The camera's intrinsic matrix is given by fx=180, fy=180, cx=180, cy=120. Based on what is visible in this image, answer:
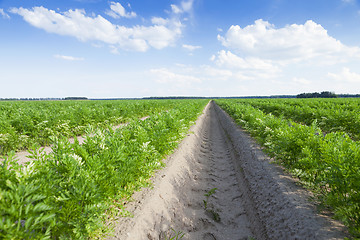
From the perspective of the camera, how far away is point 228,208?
4785 millimetres

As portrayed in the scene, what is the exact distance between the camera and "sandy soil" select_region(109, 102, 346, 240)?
3.20 m

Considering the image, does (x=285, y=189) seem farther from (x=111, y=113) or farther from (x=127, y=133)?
(x=111, y=113)

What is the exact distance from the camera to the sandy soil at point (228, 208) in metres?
3.20

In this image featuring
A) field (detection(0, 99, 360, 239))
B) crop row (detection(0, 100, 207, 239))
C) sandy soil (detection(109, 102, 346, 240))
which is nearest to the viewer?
crop row (detection(0, 100, 207, 239))

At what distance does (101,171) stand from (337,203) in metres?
3.91

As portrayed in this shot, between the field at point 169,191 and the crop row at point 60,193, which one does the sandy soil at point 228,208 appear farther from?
the crop row at point 60,193

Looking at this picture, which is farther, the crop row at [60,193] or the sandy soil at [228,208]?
the sandy soil at [228,208]

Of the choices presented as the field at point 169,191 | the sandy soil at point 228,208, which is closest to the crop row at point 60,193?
the field at point 169,191

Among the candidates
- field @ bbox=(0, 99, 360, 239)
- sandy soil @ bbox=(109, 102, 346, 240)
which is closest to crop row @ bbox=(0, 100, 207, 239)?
field @ bbox=(0, 99, 360, 239)

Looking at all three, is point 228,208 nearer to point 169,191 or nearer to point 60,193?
point 169,191

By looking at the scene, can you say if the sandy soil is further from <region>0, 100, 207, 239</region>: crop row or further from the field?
<region>0, 100, 207, 239</region>: crop row

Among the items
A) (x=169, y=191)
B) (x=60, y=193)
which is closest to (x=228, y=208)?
(x=169, y=191)

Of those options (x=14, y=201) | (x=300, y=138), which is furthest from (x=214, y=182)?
(x=14, y=201)

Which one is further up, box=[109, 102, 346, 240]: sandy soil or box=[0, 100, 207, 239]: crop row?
box=[0, 100, 207, 239]: crop row
